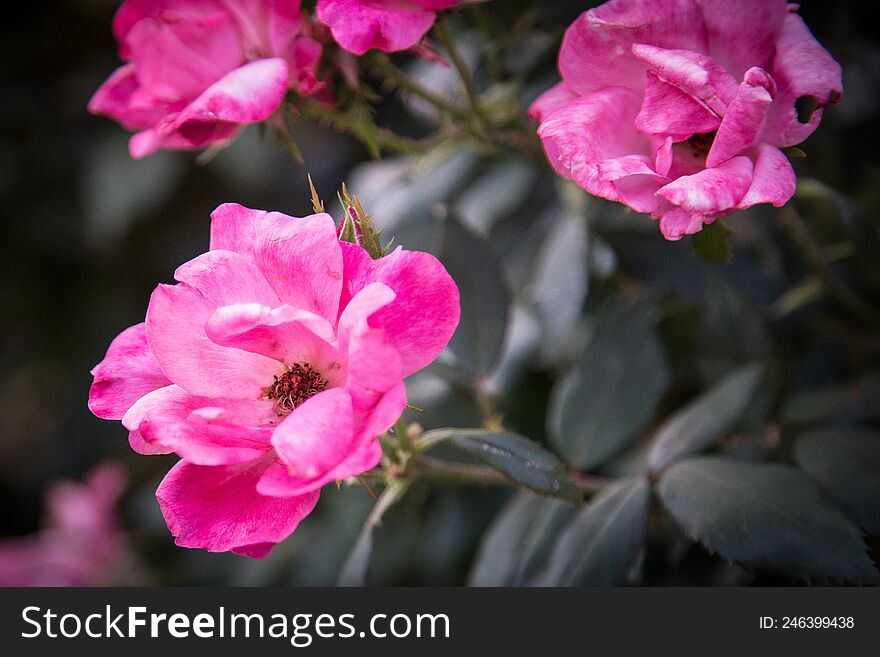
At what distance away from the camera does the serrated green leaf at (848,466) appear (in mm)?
540

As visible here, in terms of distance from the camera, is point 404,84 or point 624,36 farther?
point 404,84

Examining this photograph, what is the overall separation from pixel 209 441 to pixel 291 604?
0.71 ft

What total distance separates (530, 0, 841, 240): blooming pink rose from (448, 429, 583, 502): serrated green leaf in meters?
0.16

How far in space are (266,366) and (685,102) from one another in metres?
0.28

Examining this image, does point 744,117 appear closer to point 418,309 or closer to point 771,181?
point 771,181

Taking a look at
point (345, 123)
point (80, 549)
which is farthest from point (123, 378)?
point (80, 549)

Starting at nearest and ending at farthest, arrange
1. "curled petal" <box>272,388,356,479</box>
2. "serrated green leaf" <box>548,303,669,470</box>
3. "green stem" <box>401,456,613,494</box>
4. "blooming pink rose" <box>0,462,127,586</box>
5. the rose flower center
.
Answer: "curled petal" <box>272,388,356,479</box>
the rose flower center
"green stem" <box>401,456,613,494</box>
"serrated green leaf" <box>548,303,669,470</box>
"blooming pink rose" <box>0,462,127,586</box>

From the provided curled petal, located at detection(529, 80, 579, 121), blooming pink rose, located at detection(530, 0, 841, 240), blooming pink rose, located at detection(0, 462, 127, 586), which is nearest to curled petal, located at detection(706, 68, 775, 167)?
blooming pink rose, located at detection(530, 0, 841, 240)

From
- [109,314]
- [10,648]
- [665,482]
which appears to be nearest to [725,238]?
[665,482]

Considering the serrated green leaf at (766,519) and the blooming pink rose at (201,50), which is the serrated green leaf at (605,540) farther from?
the blooming pink rose at (201,50)

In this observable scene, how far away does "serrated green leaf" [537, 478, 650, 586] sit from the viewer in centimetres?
56

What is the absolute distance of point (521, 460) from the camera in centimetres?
51

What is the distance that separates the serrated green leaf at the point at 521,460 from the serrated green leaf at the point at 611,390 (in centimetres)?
18

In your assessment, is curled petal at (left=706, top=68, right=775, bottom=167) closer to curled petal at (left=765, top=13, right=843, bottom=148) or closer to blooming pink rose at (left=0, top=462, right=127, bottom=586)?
curled petal at (left=765, top=13, right=843, bottom=148)
